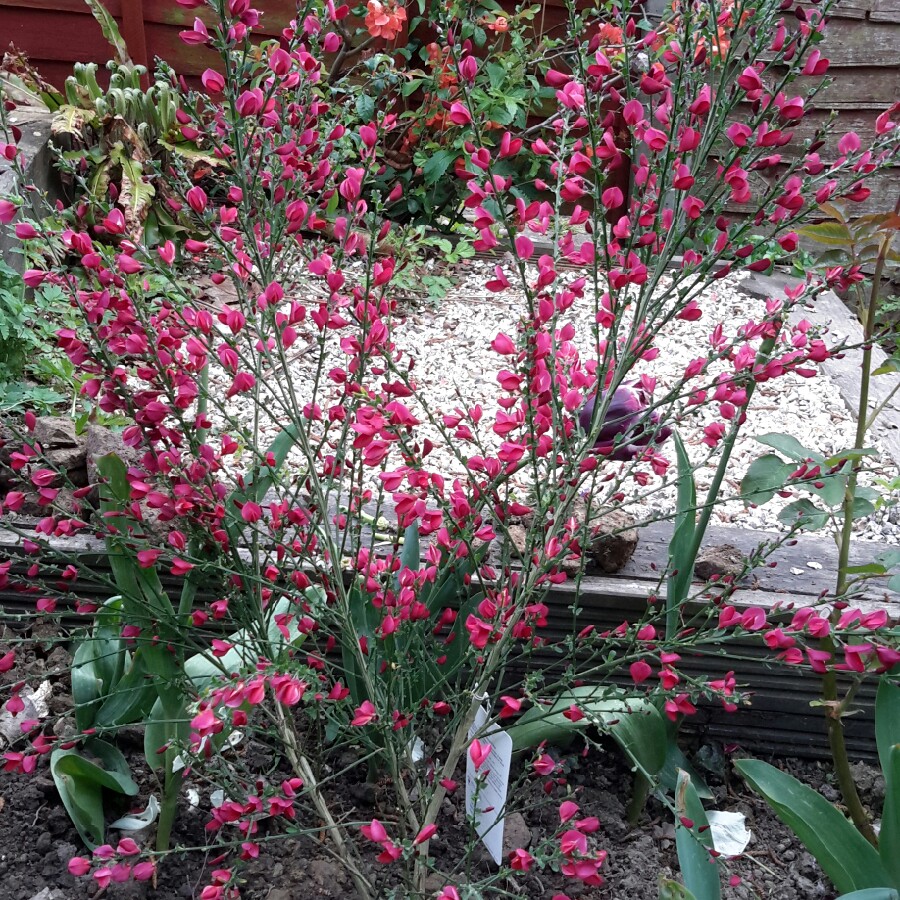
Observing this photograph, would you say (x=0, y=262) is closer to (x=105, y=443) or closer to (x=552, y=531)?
(x=105, y=443)

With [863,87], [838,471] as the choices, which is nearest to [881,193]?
[863,87]

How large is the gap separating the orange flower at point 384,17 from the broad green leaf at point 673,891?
10.8 feet

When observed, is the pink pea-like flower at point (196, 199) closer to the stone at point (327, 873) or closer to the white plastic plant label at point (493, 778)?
the white plastic plant label at point (493, 778)

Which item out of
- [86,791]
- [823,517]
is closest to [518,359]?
[823,517]

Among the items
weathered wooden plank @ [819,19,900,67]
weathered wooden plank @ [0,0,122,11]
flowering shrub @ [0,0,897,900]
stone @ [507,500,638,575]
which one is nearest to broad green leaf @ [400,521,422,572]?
flowering shrub @ [0,0,897,900]

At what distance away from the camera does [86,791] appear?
132 cm

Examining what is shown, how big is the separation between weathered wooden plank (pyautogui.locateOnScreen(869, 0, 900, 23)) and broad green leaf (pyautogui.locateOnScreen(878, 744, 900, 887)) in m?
4.09

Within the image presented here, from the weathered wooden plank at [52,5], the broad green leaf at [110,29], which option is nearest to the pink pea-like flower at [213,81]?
the broad green leaf at [110,29]

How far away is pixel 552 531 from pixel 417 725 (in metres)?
0.62

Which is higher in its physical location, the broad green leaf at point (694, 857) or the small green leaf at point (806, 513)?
the small green leaf at point (806, 513)

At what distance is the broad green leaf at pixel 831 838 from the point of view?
1144 millimetres

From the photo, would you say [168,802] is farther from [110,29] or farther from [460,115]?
[110,29]

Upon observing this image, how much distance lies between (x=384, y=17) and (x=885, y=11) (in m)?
2.40

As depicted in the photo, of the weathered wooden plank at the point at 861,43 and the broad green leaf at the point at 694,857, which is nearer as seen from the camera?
the broad green leaf at the point at 694,857
